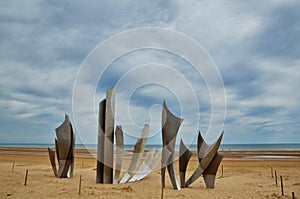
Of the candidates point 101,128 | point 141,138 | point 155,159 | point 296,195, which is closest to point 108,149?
point 101,128

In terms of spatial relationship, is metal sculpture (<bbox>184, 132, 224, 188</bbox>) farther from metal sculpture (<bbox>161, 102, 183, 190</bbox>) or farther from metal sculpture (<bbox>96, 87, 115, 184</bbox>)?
metal sculpture (<bbox>96, 87, 115, 184</bbox>)

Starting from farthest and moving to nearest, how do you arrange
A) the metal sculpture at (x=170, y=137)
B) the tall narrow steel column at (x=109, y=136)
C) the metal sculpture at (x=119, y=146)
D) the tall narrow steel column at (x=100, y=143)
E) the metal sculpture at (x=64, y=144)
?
the metal sculpture at (x=64, y=144)
the metal sculpture at (x=119, y=146)
the tall narrow steel column at (x=100, y=143)
the tall narrow steel column at (x=109, y=136)
the metal sculpture at (x=170, y=137)

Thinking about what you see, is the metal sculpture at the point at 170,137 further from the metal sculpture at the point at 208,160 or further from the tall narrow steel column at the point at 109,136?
the tall narrow steel column at the point at 109,136

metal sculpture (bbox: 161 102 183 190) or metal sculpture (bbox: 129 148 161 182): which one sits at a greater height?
metal sculpture (bbox: 161 102 183 190)

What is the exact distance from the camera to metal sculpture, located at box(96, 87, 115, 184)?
10.5 meters

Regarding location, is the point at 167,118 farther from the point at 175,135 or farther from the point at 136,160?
the point at 136,160

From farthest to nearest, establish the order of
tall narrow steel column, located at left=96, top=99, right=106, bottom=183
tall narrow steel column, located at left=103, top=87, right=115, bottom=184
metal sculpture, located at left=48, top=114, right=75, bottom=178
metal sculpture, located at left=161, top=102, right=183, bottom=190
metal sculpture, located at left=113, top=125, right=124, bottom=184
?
metal sculpture, located at left=48, top=114, right=75, bottom=178
metal sculpture, located at left=113, top=125, right=124, bottom=184
tall narrow steel column, located at left=96, top=99, right=106, bottom=183
tall narrow steel column, located at left=103, top=87, right=115, bottom=184
metal sculpture, located at left=161, top=102, right=183, bottom=190

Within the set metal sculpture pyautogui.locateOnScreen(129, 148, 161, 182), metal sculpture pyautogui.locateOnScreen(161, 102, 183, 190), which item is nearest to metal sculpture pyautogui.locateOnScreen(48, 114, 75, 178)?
metal sculpture pyautogui.locateOnScreen(129, 148, 161, 182)

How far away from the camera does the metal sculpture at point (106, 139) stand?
10484 millimetres

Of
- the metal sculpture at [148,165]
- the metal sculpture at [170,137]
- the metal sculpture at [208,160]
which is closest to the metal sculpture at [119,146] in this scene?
the metal sculpture at [148,165]

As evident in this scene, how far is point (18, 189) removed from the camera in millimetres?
8531

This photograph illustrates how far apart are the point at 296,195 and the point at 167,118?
194 inches

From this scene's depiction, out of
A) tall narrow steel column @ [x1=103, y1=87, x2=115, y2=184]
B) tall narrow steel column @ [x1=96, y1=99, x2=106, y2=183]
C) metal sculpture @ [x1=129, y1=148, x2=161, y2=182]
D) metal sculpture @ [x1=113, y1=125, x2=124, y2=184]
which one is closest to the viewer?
tall narrow steel column @ [x1=103, y1=87, x2=115, y2=184]

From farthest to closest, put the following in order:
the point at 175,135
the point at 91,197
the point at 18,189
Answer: the point at 175,135, the point at 18,189, the point at 91,197
